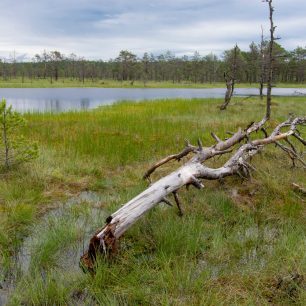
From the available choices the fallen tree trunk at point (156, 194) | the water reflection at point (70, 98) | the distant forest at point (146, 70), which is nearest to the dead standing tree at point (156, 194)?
the fallen tree trunk at point (156, 194)

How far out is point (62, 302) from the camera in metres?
3.32

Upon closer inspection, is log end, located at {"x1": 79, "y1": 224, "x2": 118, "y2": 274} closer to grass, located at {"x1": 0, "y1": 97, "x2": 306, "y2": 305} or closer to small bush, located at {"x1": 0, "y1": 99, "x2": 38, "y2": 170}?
grass, located at {"x1": 0, "y1": 97, "x2": 306, "y2": 305}

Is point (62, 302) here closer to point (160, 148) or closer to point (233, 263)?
point (233, 263)

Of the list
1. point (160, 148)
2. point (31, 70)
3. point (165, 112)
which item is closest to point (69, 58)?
point (31, 70)

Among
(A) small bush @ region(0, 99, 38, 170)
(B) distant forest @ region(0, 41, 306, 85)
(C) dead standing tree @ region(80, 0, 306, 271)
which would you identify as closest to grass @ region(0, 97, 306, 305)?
(C) dead standing tree @ region(80, 0, 306, 271)

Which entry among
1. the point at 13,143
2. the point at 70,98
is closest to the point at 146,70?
the point at 70,98

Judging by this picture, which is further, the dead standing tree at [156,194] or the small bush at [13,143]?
the small bush at [13,143]

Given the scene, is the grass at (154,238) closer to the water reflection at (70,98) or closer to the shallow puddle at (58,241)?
the shallow puddle at (58,241)

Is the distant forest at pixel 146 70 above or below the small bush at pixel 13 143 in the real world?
above

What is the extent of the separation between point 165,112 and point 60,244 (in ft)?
49.0

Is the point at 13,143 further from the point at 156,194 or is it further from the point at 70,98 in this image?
the point at 70,98

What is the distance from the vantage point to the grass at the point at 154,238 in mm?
3441

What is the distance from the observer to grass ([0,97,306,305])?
11.3 ft

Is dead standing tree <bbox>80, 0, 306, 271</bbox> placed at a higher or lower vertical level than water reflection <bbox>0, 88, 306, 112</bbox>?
lower
